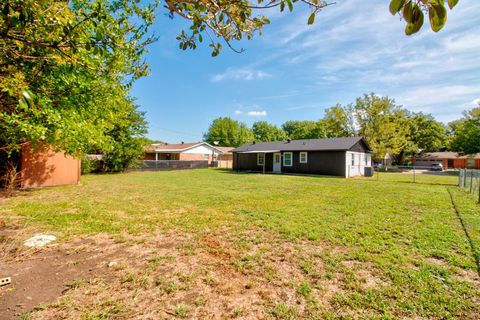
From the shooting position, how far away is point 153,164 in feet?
75.5

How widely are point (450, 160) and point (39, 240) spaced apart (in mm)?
56407

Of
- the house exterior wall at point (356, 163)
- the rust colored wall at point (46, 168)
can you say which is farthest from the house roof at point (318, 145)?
the rust colored wall at point (46, 168)

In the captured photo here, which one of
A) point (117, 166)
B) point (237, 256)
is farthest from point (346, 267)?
point (117, 166)

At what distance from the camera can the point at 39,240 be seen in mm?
4074

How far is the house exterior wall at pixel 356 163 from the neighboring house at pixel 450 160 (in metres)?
28.3

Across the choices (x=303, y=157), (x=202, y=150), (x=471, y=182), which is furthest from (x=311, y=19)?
(x=202, y=150)

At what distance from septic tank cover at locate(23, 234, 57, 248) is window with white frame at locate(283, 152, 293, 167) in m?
18.2

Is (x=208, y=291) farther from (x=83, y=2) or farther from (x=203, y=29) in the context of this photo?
(x=83, y=2)

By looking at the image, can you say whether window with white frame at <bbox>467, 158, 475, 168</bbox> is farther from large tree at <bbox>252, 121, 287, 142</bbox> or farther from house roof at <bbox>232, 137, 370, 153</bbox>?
large tree at <bbox>252, 121, 287, 142</bbox>

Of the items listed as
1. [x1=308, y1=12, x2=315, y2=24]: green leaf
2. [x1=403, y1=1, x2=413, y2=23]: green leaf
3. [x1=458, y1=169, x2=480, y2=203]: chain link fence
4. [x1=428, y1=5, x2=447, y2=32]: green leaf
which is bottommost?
[x1=458, y1=169, x2=480, y2=203]: chain link fence

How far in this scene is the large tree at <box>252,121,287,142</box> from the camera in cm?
6047

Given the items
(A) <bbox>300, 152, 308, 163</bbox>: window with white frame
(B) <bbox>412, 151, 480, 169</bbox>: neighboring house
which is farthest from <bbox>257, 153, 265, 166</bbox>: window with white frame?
(B) <bbox>412, 151, 480, 169</bbox>: neighboring house

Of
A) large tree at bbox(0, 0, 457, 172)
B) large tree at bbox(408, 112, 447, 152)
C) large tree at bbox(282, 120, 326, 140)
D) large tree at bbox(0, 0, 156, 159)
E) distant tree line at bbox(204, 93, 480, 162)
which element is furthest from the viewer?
large tree at bbox(282, 120, 326, 140)

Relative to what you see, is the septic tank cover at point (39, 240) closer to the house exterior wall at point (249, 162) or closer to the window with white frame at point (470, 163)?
the house exterior wall at point (249, 162)
